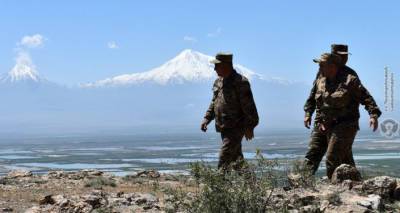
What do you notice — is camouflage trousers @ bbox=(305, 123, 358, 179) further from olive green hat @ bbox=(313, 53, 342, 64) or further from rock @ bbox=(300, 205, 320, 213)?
rock @ bbox=(300, 205, 320, 213)

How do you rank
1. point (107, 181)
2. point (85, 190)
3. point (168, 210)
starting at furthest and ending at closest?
point (107, 181) < point (85, 190) < point (168, 210)

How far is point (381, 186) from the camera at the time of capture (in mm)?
9562

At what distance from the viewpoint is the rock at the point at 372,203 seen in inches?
347

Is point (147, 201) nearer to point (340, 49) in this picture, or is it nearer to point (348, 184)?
point (348, 184)

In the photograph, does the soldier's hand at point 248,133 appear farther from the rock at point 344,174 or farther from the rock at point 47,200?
the rock at point 47,200

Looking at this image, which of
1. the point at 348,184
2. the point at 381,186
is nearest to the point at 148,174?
the point at 348,184

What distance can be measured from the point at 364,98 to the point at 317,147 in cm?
101

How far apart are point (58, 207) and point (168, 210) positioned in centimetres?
262

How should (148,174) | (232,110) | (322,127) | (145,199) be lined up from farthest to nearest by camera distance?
(148,174)
(232,110)
(322,127)
(145,199)

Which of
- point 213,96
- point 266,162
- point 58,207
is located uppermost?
point 213,96

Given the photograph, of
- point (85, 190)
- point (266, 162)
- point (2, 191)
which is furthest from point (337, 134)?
point (2, 191)

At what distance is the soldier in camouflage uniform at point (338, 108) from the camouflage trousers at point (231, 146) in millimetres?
999

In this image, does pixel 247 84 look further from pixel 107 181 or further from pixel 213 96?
pixel 107 181

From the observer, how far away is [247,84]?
1124cm
